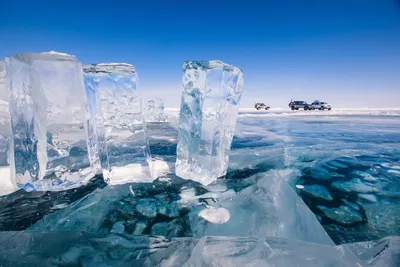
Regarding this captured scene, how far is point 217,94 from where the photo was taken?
165 centimetres

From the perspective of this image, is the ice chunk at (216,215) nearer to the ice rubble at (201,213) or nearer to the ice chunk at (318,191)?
the ice rubble at (201,213)

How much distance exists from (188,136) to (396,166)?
7.49ft

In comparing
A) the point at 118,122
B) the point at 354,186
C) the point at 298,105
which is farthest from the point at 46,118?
the point at 298,105

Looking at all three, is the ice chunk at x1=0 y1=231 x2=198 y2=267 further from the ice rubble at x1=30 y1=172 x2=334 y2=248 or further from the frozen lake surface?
the ice rubble at x1=30 y1=172 x2=334 y2=248

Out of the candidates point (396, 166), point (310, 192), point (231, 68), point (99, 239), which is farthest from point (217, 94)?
point (396, 166)

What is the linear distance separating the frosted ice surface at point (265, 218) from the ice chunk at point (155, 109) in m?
10.1

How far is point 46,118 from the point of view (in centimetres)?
147

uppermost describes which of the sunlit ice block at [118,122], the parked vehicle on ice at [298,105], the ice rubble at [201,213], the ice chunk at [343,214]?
the parked vehicle on ice at [298,105]

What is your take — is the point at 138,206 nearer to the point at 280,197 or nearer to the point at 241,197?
the point at 241,197

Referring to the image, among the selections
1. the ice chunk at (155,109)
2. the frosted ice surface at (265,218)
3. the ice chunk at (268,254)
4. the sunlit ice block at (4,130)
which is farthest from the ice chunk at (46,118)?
the ice chunk at (155,109)

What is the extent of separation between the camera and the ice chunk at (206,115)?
1616 mm

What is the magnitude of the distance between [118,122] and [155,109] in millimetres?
9968

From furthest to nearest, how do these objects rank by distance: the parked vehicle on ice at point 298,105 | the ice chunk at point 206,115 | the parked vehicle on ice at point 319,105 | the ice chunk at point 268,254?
1. the parked vehicle on ice at point 298,105
2. the parked vehicle on ice at point 319,105
3. the ice chunk at point 206,115
4. the ice chunk at point 268,254

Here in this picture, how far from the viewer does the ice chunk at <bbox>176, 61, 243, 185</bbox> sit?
1.62 m
